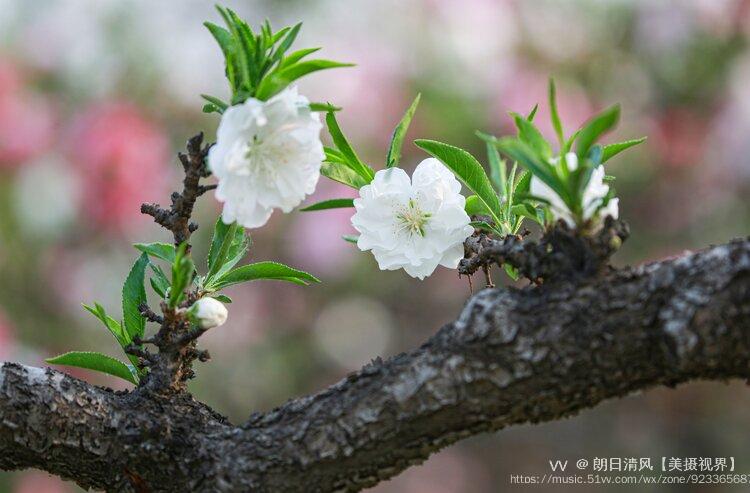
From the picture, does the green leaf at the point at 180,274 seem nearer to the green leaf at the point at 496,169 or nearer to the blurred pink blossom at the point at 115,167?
the green leaf at the point at 496,169

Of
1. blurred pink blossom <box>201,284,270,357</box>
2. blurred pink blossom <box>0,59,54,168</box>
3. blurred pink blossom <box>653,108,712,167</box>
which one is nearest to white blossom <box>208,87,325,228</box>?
blurred pink blossom <box>0,59,54,168</box>

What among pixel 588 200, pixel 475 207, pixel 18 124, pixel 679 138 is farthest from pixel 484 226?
pixel 679 138

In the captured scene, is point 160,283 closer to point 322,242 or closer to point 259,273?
point 259,273

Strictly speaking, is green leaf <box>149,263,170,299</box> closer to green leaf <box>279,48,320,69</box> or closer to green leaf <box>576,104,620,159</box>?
green leaf <box>279,48,320,69</box>

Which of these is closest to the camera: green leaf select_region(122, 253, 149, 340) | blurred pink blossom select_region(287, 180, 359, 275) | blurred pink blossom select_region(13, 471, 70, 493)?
green leaf select_region(122, 253, 149, 340)

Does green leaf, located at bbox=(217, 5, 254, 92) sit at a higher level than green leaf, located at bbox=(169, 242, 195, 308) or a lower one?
higher

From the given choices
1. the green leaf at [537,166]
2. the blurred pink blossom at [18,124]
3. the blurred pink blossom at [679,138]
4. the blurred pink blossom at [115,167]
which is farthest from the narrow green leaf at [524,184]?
the blurred pink blossom at [679,138]
